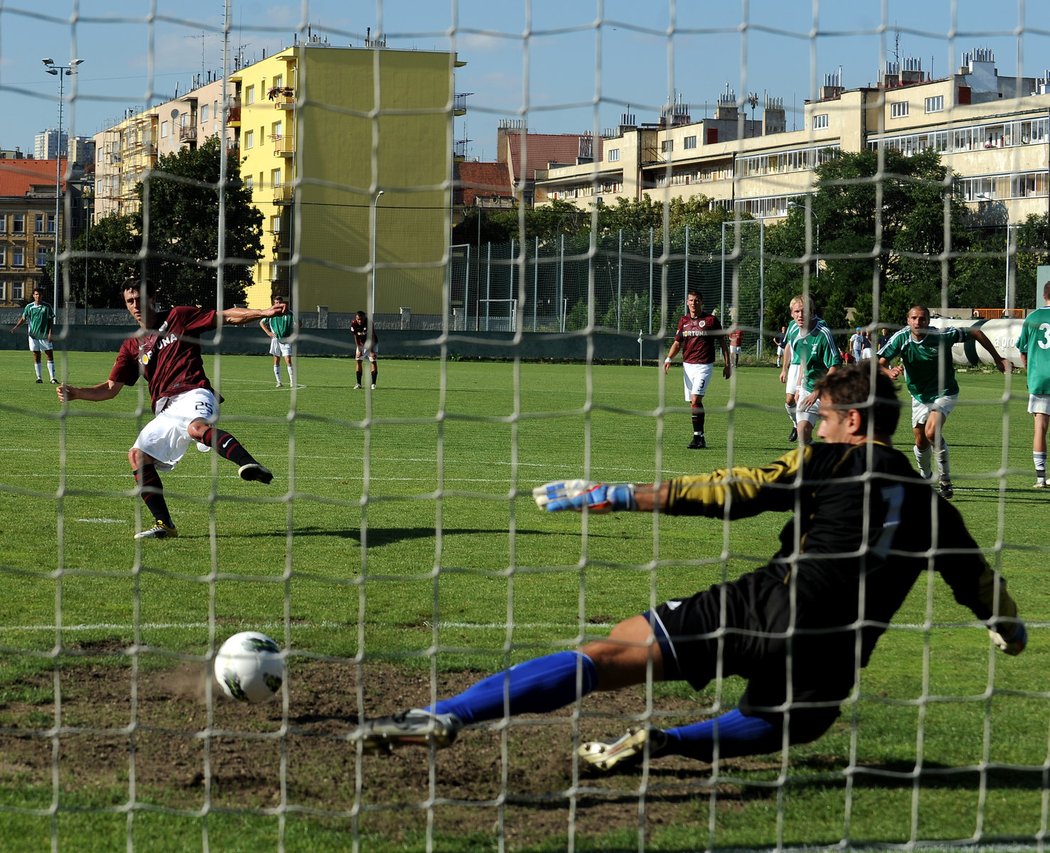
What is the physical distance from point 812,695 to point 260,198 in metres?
3.92

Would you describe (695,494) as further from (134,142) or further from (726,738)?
(134,142)

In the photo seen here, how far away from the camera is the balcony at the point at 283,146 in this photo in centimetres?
572

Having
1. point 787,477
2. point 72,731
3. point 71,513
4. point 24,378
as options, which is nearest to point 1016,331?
point 71,513

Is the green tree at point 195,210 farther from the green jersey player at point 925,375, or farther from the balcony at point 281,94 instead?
the green jersey player at point 925,375

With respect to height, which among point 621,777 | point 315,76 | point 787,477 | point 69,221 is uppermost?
point 315,76

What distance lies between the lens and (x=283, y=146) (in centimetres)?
612

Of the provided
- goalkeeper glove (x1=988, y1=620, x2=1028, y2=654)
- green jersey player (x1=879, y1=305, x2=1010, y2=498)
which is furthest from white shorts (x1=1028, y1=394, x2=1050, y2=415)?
goalkeeper glove (x1=988, y1=620, x2=1028, y2=654)

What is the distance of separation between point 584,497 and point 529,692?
719mm

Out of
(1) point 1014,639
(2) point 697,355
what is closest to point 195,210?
(2) point 697,355

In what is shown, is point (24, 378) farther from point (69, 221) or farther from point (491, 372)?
point (69, 221)

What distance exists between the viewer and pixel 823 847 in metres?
4.11

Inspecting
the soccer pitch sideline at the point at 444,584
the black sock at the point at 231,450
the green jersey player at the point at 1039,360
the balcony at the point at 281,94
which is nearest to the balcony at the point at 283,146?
the balcony at the point at 281,94

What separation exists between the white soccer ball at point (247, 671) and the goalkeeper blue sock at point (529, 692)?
113 centimetres

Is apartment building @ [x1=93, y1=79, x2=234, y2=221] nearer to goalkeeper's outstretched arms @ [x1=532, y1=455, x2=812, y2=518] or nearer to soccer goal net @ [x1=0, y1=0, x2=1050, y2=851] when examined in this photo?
soccer goal net @ [x1=0, y1=0, x2=1050, y2=851]
